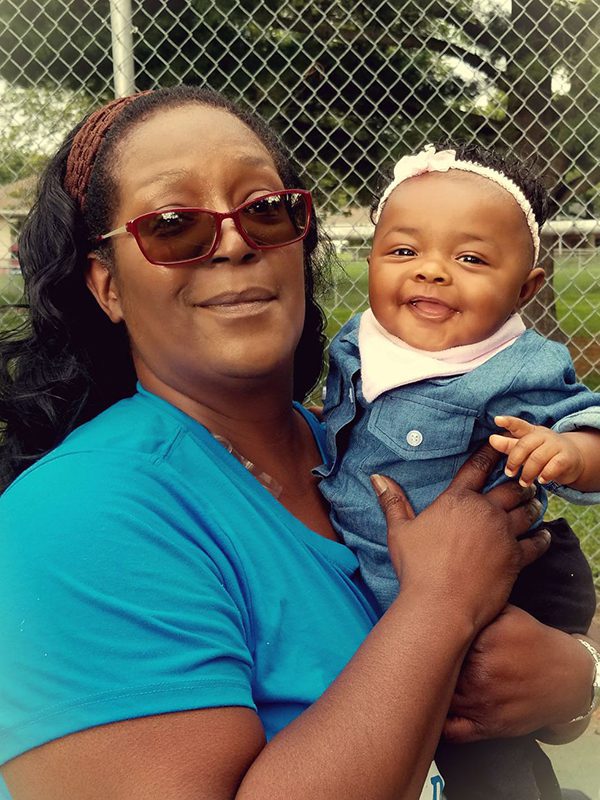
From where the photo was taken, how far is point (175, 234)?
1.55 metres

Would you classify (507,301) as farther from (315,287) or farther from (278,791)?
(278,791)

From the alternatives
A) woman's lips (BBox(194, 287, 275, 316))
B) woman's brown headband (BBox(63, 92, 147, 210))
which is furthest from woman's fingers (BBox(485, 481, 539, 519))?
woman's brown headband (BBox(63, 92, 147, 210))

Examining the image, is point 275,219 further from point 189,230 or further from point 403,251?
point 403,251

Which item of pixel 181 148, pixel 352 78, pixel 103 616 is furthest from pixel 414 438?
pixel 352 78

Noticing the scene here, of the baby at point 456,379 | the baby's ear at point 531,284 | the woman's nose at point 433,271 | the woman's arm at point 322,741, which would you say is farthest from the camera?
the baby's ear at point 531,284

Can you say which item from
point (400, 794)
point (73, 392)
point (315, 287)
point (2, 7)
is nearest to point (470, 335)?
point (315, 287)

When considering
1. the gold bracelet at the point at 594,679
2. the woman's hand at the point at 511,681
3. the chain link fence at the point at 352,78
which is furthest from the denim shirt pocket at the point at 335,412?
the chain link fence at the point at 352,78

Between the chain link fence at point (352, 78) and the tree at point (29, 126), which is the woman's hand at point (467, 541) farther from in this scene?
the tree at point (29, 126)

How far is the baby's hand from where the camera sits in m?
1.56

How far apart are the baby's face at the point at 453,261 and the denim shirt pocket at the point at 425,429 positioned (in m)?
0.15

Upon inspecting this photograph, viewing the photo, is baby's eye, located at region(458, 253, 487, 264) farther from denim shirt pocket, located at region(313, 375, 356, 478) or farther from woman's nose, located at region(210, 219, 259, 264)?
woman's nose, located at region(210, 219, 259, 264)

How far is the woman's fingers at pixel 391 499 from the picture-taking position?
5.41ft

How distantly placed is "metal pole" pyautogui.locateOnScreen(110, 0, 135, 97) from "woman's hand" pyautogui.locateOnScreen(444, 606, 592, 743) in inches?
129

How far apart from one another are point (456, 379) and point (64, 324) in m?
0.81
